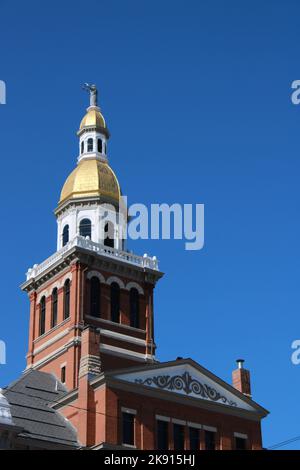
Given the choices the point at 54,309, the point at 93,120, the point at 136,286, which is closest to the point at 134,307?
the point at 136,286

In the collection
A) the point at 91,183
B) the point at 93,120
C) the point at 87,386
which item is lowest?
the point at 87,386

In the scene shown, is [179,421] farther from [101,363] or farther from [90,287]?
[90,287]

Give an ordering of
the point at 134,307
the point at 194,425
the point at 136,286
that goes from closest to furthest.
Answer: the point at 194,425
the point at 134,307
the point at 136,286

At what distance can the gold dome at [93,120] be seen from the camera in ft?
274

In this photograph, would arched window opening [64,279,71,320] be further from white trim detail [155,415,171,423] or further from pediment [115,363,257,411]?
white trim detail [155,415,171,423]

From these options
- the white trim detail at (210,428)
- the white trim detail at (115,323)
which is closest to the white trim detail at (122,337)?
the white trim detail at (115,323)

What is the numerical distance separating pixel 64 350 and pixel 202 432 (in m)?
12.4

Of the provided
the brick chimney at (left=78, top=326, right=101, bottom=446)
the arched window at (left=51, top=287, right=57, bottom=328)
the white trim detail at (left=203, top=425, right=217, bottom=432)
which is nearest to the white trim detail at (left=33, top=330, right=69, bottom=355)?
the arched window at (left=51, top=287, right=57, bottom=328)

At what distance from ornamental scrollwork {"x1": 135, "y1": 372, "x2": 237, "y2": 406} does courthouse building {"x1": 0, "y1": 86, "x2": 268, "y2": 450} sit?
7cm

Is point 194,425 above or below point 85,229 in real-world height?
below

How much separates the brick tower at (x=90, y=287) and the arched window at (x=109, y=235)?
0.24ft

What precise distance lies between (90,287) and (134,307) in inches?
165

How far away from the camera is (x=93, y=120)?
3290 inches

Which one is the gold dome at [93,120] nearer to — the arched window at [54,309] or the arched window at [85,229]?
the arched window at [85,229]
